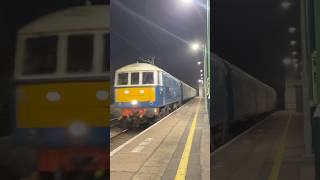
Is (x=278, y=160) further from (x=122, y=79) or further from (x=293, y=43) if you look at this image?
(x=293, y=43)

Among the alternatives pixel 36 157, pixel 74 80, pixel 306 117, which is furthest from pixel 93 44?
pixel 306 117

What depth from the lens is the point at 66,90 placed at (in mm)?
1953

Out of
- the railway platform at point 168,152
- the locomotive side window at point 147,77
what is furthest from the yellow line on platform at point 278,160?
the locomotive side window at point 147,77

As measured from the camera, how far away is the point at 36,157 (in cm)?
194

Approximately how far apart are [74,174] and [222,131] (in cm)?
854

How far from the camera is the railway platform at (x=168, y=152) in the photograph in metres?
5.57

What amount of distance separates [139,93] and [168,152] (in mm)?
1084

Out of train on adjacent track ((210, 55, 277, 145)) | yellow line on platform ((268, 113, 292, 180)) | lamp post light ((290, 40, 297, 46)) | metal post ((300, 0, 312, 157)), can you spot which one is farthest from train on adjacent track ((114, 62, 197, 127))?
lamp post light ((290, 40, 297, 46))

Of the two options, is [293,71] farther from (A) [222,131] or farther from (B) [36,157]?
(B) [36,157]

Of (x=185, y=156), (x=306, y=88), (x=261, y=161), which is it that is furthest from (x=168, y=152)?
(x=306, y=88)

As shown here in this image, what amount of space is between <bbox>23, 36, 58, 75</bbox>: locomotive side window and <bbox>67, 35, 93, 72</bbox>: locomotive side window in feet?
0.23

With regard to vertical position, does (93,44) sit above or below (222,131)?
above

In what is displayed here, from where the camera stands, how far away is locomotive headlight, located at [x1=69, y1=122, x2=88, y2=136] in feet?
6.38

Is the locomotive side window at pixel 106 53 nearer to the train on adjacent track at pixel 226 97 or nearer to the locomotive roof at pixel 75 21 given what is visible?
the locomotive roof at pixel 75 21
